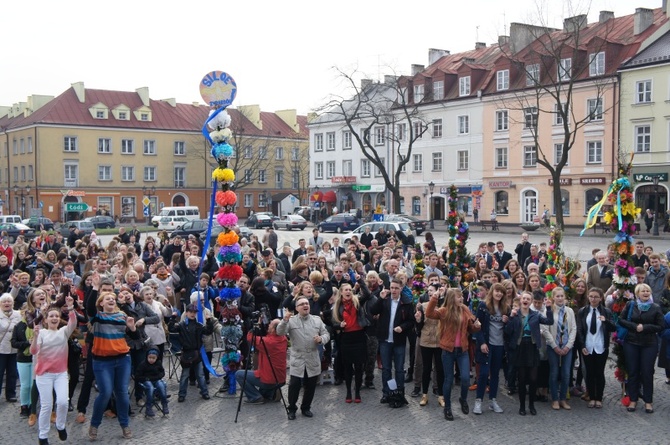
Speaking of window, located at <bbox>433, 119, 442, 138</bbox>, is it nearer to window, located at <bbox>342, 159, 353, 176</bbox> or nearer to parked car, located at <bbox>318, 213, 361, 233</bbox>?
window, located at <bbox>342, 159, 353, 176</bbox>

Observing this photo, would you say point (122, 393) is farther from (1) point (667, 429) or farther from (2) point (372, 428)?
(1) point (667, 429)

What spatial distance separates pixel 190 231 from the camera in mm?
39219

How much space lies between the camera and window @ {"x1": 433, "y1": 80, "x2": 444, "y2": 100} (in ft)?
178

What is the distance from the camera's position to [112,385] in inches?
330

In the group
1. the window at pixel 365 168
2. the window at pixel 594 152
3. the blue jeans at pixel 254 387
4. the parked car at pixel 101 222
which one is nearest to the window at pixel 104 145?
the parked car at pixel 101 222

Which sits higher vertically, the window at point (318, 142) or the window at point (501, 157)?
the window at point (318, 142)

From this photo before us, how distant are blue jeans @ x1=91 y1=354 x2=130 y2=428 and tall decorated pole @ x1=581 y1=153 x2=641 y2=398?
21.1ft

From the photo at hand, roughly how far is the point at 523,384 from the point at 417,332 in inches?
63.8

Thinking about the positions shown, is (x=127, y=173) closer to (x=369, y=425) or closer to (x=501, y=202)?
(x=501, y=202)

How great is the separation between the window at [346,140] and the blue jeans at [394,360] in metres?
53.2

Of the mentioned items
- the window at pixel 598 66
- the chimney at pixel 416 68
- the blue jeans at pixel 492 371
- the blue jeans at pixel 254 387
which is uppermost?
the chimney at pixel 416 68

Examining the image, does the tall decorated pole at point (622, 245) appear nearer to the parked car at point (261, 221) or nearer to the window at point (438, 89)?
the window at point (438, 89)

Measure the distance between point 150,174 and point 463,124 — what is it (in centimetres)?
3307

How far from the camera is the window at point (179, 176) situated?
72.1 m
